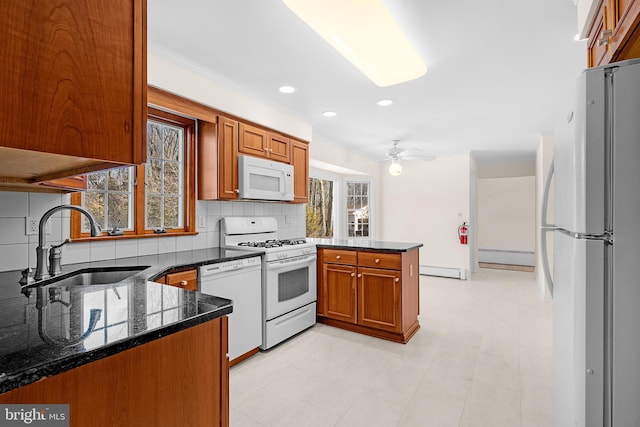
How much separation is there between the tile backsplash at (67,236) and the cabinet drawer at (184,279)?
64cm

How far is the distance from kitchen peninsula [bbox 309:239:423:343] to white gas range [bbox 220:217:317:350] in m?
0.16

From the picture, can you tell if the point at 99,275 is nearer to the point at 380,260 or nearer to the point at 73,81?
the point at 73,81

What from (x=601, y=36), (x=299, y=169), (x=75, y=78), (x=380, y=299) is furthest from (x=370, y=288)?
(x=75, y=78)

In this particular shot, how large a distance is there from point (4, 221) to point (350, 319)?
2774 millimetres

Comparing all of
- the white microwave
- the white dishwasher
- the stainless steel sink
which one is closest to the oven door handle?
the white dishwasher

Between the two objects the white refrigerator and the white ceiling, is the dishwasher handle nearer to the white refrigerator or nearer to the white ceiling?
the white ceiling

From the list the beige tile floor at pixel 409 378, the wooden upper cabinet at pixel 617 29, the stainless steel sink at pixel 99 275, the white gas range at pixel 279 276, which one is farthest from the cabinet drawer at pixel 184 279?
the wooden upper cabinet at pixel 617 29

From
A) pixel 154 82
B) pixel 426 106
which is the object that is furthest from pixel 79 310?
pixel 426 106

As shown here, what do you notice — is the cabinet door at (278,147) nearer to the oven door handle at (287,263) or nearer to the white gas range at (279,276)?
the white gas range at (279,276)

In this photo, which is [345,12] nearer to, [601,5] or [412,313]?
[601,5]

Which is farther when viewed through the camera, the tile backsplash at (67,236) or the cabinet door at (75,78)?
the tile backsplash at (67,236)

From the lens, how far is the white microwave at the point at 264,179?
10.00ft

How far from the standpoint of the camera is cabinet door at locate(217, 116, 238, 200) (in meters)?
2.91

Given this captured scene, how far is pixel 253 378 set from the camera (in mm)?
2420
